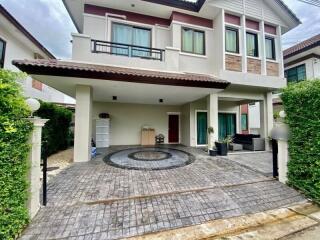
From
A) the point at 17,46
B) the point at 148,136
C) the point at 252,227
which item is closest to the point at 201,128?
the point at 148,136

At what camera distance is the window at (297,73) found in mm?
12839

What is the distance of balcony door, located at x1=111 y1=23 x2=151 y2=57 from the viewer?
28.2ft

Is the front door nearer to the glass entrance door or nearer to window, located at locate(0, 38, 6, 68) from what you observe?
the glass entrance door

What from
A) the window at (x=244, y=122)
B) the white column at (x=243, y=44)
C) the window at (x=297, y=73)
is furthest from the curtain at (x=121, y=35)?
the window at (x=297, y=73)

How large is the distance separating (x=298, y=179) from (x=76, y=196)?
18.8ft

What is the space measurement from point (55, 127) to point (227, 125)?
11.3 meters

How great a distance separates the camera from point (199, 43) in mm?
9359

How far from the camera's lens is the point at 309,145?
13.2 feet

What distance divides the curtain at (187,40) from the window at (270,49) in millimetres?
4685

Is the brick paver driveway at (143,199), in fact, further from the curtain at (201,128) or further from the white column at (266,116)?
the curtain at (201,128)

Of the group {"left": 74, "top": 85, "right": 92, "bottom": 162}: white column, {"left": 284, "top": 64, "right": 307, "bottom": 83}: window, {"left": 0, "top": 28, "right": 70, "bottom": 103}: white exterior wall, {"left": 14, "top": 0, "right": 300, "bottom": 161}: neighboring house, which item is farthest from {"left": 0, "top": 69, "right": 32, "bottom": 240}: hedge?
{"left": 284, "top": 64, "right": 307, "bottom": 83}: window

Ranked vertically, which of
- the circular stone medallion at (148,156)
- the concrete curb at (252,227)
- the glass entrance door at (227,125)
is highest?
the glass entrance door at (227,125)

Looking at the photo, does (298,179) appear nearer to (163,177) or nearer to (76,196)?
(163,177)

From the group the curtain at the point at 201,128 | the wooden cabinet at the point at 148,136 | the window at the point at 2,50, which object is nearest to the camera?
the window at the point at 2,50
